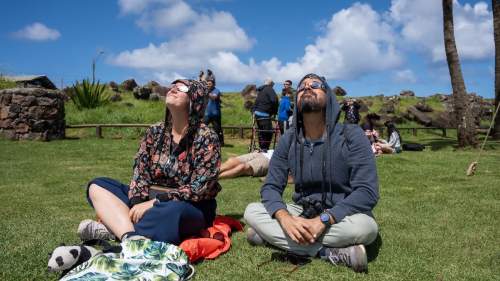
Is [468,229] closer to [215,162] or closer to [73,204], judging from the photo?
[215,162]

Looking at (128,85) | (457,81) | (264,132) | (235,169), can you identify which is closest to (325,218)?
(235,169)

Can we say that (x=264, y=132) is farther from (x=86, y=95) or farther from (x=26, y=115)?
(x=86, y=95)

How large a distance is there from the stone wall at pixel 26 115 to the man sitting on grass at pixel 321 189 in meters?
12.5

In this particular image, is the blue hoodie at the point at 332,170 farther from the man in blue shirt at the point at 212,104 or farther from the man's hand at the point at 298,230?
the man in blue shirt at the point at 212,104

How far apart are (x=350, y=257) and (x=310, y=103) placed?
1.16 metres

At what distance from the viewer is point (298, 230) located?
3338mm

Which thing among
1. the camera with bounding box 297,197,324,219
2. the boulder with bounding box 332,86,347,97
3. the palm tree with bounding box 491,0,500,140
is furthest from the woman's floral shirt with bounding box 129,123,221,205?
the boulder with bounding box 332,86,347,97

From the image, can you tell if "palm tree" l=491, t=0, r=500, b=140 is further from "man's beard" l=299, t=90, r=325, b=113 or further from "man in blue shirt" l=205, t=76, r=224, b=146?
"man's beard" l=299, t=90, r=325, b=113

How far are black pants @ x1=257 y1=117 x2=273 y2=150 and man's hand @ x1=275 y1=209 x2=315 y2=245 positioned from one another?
338 inches

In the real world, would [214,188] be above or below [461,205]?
above

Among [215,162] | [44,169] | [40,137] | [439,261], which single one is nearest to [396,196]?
[439,261]

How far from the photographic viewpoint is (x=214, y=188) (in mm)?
3951

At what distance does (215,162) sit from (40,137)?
12299 mm

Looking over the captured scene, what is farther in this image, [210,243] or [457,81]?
[457,81]
